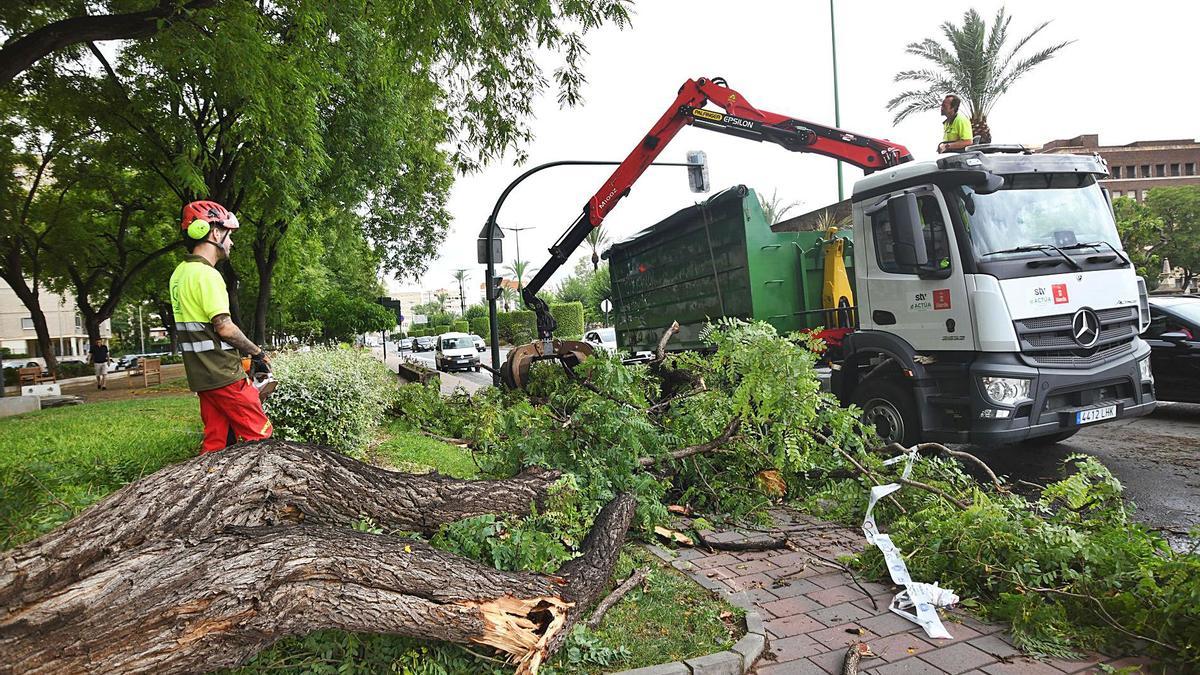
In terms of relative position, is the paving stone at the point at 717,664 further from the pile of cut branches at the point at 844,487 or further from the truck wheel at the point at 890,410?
the truck wheel at the point at 890,410

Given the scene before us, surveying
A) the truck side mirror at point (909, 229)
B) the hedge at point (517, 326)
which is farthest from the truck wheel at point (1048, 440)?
the hedge at point (517, 326)

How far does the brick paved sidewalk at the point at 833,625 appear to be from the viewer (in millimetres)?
3111

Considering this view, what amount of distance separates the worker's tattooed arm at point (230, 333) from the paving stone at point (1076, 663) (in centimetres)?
460

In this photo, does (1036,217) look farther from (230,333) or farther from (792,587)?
(230,333)

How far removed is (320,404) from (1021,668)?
5979mm

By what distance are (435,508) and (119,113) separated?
1286cm

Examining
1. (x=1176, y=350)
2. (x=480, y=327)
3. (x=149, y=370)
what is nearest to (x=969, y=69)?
(x=1176, y=350)

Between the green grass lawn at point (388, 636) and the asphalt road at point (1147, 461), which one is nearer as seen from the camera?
the green grass lawn at point (388, 636)

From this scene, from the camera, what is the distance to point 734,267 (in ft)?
27.3

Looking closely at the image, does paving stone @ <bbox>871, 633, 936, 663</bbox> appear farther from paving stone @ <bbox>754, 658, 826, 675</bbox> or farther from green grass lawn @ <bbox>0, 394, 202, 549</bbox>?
A: green grass lawn @ <bbox>0, 394, 202, 549</bbox>

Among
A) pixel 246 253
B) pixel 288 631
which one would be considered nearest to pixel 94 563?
pixel 288 631

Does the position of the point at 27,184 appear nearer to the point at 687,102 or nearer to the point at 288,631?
the point at 687,102

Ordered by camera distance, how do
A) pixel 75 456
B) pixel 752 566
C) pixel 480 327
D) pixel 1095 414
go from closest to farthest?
pixel 752 566 < pixel 75 456 < pixel 1095 414 < pixel 480 327

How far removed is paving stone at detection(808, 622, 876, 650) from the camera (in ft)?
11.0
